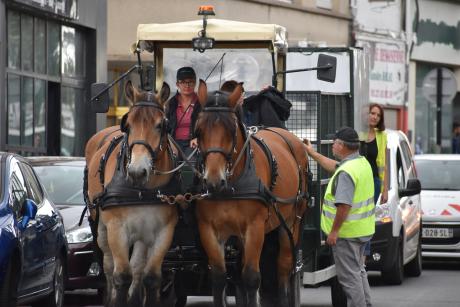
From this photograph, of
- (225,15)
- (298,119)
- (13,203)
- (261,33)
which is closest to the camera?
(13,203)

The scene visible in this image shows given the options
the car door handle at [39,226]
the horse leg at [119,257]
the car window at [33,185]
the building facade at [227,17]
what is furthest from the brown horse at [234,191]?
the building facade at [227,17]

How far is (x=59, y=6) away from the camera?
2897cm

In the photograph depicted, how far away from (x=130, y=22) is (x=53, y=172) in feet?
54.5

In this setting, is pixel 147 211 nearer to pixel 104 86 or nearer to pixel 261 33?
pixel 104 86

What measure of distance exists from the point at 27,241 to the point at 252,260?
2.58 metres

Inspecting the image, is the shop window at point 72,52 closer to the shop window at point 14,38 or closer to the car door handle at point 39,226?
the shop window at point 14,38

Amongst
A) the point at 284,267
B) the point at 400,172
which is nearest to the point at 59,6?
the point at 400,172

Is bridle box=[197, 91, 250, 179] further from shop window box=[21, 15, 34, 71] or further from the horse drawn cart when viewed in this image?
shop window box=[21, 15, 34, 71]

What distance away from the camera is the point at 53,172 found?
18359mm

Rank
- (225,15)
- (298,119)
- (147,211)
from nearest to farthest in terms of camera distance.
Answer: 1. (147,211)
2. (298,119)
3. (225,15)

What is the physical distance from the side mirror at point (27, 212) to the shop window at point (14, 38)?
1404cm

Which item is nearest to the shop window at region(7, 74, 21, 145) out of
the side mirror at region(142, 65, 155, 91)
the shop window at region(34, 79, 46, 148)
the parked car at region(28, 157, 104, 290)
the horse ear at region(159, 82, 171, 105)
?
the shop window at region(34, 79, 46, 148)

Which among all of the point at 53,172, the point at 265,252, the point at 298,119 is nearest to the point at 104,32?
the point at 53,172

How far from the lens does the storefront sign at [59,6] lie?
2747 cm
